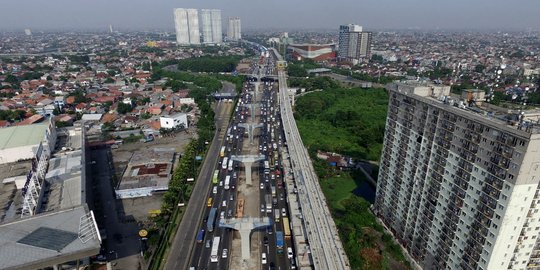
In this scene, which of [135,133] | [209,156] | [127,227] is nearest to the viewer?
[127,227]

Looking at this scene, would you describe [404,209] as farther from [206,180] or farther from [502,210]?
[206,180]

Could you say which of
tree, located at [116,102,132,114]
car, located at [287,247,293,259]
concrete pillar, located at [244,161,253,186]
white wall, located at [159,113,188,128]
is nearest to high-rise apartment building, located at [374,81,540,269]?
car, located at [287,247,293,259]

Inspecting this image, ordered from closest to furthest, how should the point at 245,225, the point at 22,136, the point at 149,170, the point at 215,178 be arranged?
the point at 245,225 < the point at 22,136 < the point at 215,178 < the point at 149,170

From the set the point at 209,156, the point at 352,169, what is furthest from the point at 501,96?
the point at 209,156

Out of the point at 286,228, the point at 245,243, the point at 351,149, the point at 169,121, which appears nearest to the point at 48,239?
the point at 245,243

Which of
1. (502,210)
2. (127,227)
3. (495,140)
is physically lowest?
(127,227)

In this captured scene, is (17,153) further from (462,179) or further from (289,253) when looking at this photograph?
(462,179)

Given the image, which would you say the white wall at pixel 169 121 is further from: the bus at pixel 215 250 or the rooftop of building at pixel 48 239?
→ the rooftop of building at pixel 48 239
